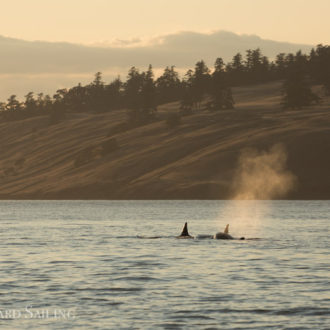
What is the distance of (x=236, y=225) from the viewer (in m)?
108

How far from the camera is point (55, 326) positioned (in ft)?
106

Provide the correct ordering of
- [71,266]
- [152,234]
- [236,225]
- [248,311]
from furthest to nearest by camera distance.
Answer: [236,225]
[152,234]
[71,266]
[248,311]

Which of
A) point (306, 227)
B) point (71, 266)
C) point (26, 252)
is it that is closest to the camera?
point (71, 266)

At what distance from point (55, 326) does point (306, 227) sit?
66520 mm

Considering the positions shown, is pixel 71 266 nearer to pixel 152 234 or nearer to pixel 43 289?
pixel 43 289

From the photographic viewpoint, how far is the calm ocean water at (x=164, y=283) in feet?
110

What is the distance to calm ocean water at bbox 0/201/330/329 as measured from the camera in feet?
110

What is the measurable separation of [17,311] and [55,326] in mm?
3549

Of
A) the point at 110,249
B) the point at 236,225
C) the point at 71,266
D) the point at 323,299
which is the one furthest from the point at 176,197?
the point at 323,299

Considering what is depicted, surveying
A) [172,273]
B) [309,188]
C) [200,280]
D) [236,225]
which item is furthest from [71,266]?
[309,188]

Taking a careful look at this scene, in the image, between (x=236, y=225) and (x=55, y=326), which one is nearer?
(x=55, y=326)

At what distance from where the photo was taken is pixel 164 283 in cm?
4388

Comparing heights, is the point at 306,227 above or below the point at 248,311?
below

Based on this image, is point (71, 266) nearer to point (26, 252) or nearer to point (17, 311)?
point (26, 252)
